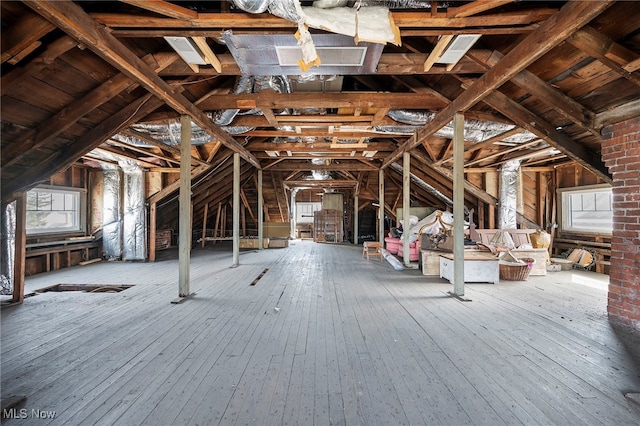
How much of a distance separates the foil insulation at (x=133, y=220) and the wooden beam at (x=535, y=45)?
6.99m

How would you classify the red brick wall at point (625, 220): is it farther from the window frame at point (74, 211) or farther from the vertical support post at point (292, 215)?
the vertical support post at point (292, 215)

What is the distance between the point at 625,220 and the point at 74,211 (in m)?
9.52

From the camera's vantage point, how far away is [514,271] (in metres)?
4.90

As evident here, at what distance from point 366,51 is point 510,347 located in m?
2.92

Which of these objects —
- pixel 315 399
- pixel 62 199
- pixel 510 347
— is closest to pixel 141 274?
pixel 62 199

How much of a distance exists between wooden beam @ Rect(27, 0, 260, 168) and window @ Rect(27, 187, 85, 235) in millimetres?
4424

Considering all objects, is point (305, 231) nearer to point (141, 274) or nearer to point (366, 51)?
point (141, 274)

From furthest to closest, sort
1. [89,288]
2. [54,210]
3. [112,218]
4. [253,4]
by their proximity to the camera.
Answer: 1. [112,218]
2. [54,210]
3. [89,288]
4. [253,4]

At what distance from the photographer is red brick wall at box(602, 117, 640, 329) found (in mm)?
2857

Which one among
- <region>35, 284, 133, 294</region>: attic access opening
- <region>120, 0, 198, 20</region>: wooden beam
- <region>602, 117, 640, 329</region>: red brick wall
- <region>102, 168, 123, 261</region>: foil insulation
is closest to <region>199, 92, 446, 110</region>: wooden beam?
<region>120, 0, 198, 20</region>: wooden beam

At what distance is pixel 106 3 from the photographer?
2428 mm

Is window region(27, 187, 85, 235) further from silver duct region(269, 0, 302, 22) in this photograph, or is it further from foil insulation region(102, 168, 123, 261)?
silver duct region(269, 0, 302, 22)

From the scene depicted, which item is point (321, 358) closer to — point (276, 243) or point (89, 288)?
point (89, 288)

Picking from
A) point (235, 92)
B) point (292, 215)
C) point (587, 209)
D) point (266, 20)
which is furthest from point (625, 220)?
point (292, 215)
